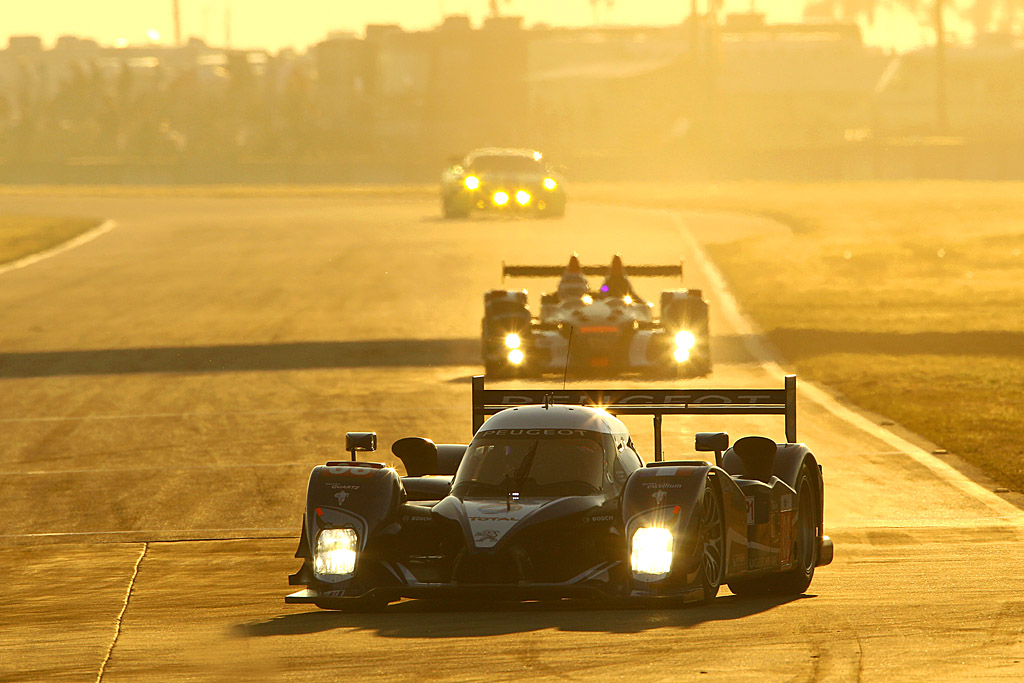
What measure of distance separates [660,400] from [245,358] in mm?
16390

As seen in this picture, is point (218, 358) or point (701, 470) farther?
point (218, 358)

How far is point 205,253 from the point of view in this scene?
52125 millimetres

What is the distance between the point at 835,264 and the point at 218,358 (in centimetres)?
2289

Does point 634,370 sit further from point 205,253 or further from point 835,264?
point 205,253

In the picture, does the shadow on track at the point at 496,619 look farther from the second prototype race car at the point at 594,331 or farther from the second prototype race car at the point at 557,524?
the second prototype race car at the point at 594,331

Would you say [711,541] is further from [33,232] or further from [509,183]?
[33,232]

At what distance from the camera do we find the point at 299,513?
1515 centimetres

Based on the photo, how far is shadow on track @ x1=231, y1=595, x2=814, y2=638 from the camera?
9.06 m

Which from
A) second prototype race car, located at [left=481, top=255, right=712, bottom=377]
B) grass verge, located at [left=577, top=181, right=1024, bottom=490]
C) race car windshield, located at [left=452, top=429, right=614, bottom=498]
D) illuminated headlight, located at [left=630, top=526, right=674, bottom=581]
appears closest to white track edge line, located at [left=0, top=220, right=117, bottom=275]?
grass verge, located at [left=577, top=181, right=1024, bottom=490]

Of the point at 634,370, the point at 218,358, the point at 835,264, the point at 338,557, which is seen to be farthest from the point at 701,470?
the point at 835,264

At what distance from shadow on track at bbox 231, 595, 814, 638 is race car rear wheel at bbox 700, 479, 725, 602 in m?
0.14

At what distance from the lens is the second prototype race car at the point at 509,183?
188 feet

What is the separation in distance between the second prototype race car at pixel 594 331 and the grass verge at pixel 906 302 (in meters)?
2.13

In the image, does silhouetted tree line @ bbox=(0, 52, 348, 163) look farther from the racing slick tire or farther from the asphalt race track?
the racing slick tire
